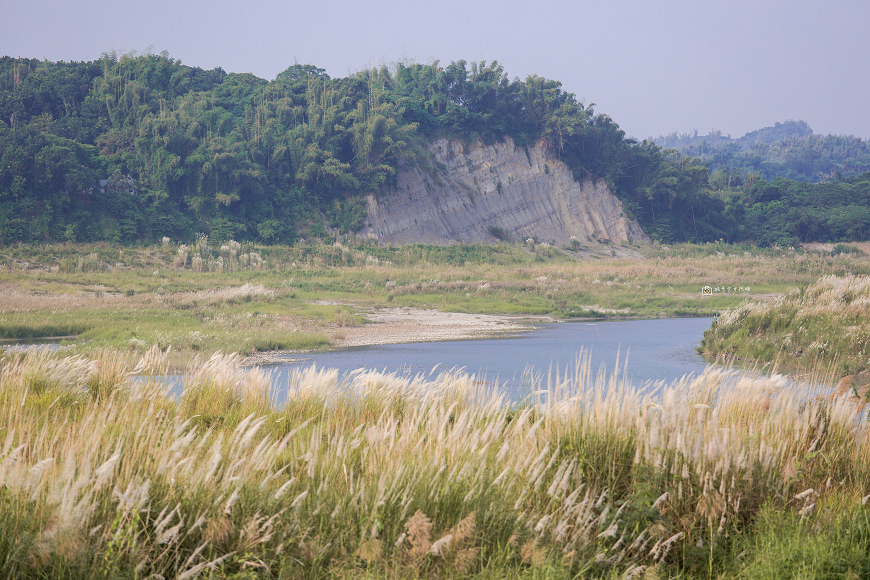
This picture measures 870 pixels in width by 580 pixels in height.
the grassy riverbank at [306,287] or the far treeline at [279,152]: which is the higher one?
the far treeline at [279,152]

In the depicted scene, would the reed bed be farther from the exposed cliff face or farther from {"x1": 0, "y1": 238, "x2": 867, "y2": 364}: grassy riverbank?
the exposed cliff face

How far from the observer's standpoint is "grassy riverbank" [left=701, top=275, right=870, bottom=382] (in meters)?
18.0

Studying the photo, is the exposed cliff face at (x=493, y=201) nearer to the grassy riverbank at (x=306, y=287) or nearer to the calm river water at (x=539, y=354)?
the grassy riverbank at (x=306, y=287)

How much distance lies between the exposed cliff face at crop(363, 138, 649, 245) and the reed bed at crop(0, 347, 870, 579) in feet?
200

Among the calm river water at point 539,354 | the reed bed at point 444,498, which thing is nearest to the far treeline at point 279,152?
the calm river water at point 539,354

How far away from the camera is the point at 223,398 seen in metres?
8.38

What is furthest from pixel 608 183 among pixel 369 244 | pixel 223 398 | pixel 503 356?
pixel 223 398

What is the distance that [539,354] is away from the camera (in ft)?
80.2

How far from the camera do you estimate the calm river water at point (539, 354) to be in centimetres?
2030

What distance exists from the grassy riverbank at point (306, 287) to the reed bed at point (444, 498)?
54.0ft

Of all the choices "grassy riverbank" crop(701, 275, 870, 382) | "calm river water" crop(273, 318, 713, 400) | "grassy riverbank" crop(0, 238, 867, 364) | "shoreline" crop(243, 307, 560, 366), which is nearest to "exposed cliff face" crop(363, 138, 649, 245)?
"grassy riverbank" crop(0, 238, 867, 364)

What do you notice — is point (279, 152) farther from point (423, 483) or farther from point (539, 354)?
point (423, 483)

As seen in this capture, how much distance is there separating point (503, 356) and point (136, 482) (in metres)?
20.5

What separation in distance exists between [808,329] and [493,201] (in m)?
55.2
